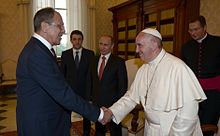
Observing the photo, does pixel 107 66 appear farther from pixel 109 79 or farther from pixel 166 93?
pixel 166 93

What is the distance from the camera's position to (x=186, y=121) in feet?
5.51

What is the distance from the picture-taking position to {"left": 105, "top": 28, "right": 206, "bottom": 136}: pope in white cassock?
1.72 m

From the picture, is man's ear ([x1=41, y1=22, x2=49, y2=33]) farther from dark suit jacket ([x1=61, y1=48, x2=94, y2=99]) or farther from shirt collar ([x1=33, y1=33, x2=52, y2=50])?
dark suit jacket ([x1=61, y1=48, x2=94, y2=99])

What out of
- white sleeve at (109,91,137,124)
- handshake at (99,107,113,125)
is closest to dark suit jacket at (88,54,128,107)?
white sleeve at (109,91,137,124)

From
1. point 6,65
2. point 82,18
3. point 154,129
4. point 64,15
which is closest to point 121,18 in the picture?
point 82,18

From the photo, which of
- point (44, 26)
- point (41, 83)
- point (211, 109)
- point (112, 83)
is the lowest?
point (211, 109)

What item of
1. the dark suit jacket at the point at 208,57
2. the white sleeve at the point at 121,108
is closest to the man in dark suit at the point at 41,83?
the white sleeve at the point at 121,108

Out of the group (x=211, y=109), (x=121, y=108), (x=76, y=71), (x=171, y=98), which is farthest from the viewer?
(x=76, y=71)

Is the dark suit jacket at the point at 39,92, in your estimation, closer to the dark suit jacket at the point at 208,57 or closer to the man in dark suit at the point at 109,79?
the man in dark suit at the point at 109,79

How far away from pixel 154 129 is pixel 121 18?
14.5ft

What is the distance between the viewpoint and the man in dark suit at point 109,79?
271 cm

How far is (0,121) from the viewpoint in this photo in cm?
431

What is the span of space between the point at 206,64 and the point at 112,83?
105cm

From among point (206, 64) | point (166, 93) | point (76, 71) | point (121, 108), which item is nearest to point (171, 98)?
point (166, 93)
